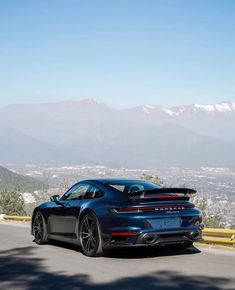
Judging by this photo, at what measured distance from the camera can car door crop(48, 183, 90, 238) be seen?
27.8 ft

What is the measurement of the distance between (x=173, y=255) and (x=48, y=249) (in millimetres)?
2395

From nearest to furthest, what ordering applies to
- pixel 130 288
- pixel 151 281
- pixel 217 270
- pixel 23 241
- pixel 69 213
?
pixel 130 288 < pixel 151 281 < pixel 217 270 < pixel 69 213 < pixel 23 241

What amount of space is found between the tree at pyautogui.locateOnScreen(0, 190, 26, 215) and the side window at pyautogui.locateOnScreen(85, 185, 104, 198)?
2414 inches

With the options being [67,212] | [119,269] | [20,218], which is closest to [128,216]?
[119,269]

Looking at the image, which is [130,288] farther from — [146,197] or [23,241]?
[23,241]

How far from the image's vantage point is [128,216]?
23.9ft

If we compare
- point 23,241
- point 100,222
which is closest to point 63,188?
point 23,241

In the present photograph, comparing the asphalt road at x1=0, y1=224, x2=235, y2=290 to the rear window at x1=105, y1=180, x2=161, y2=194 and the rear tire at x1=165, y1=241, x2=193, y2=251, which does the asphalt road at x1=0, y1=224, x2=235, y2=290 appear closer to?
the rear tire at x1=165, y1=241, x2=193, y2=251

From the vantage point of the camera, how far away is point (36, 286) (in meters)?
5.83

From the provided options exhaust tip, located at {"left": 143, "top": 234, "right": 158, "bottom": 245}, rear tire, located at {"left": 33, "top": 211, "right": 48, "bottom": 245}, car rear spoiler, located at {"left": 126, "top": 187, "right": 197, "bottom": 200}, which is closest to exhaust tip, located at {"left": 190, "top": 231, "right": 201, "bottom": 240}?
car rear spoiler, located at {"left": 126, "top": 187, "right": 197, "bottom": 200}

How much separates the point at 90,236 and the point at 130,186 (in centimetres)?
100

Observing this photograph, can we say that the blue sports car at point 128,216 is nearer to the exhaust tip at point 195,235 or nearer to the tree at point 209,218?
the exhaust tip at point 195,235

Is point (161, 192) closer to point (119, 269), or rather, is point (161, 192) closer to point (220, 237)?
point (119, 269)

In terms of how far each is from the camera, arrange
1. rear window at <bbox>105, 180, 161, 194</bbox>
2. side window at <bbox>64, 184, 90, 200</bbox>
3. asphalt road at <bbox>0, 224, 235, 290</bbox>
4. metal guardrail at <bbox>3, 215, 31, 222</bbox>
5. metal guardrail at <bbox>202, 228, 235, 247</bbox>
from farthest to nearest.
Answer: metal guardrail at <bbox>3, 215, 31, 222</bbox> < metal guardrail at <bbox>202, 228, 235, 247</bbox> < side window at <bbox>64, 184, 90, 200</bbox> < rear window at <bbox>105, 180, 161, 194</bbox> < asphalt road at <bbox>0, 224, 235, 290</bbox>
